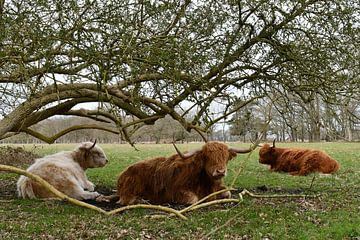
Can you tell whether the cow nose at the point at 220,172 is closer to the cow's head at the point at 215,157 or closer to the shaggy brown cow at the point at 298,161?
the cow's head at the point at 215,157

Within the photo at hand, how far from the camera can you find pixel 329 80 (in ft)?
32.4

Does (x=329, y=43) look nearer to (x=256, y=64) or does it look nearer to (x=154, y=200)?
(x=256, y=64)

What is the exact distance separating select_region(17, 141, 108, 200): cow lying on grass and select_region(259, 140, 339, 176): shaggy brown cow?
273 inches

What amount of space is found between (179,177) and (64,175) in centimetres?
269

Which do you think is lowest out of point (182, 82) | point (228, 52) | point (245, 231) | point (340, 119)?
point (245, 231)

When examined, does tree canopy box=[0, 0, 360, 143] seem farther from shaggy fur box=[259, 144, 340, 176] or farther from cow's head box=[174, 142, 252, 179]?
shaggy fur box=[259, 144, 340, 176]

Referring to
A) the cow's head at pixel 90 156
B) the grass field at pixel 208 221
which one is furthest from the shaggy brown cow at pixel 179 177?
the cow's head at pixel 90 156

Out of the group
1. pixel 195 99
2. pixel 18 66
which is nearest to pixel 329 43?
pixel 195 99

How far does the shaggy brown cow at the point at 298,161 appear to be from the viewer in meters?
15.1

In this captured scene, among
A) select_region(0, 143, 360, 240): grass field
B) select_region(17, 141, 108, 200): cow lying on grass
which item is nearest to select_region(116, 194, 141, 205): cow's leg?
select_region(17, 141, 108, 200): cow lying on grass

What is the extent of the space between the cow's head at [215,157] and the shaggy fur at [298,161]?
655cm

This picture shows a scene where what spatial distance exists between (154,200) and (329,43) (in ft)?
15.6

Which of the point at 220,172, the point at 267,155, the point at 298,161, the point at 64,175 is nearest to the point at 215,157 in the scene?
the point at 220,172

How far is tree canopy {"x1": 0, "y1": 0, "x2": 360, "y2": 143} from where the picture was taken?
752 centimetres
